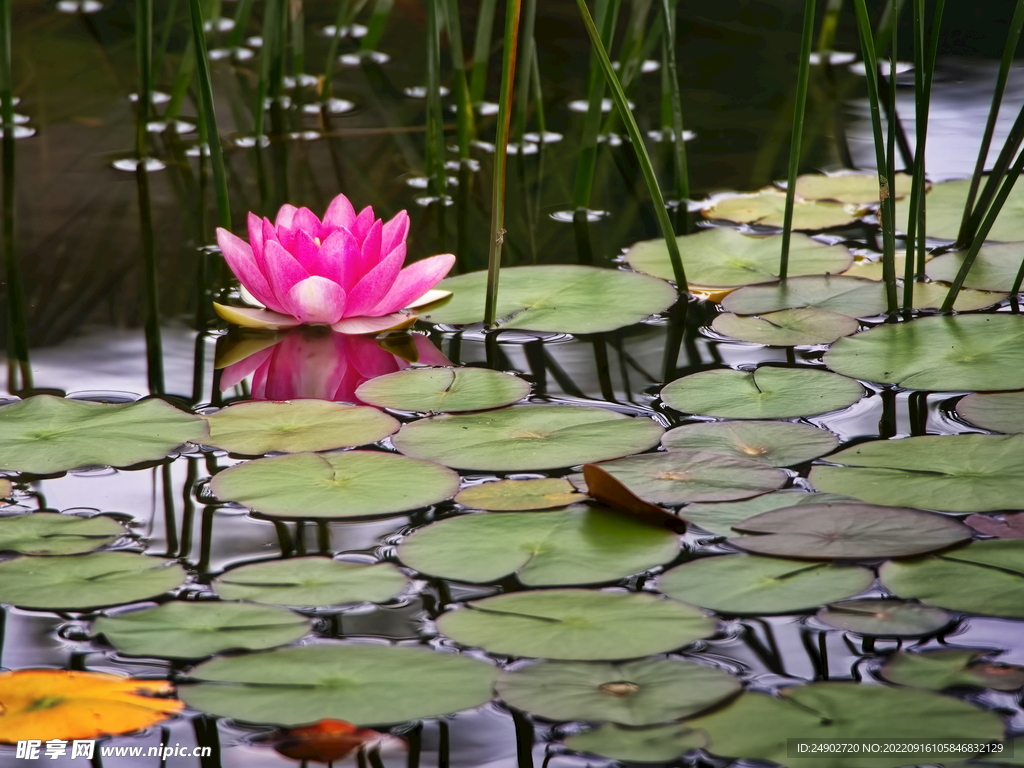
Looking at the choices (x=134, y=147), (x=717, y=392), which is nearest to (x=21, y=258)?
(x=134, y=147)

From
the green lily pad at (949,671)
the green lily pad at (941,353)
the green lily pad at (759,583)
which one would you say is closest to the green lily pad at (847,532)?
the green lily pad at (759,583)

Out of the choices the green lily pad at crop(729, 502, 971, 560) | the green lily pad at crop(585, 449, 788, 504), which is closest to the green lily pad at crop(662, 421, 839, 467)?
the green lily pad at crop(585, 449, 788, 504)

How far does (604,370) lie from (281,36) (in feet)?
4.78

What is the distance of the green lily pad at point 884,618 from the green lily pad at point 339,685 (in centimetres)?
31

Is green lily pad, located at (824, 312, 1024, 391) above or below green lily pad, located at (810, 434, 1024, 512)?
above

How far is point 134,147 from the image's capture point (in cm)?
248

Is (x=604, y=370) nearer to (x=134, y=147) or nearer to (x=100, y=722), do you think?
(x=100, y=722)

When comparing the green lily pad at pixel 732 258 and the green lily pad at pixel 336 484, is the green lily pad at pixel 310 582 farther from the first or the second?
the green lily pad at pixel 732 258

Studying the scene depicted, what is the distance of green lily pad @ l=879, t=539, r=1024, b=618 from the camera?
992 millimetres

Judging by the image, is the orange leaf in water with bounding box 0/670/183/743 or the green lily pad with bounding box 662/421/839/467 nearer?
the orange leaf in water with bounding box 0/670/183/743

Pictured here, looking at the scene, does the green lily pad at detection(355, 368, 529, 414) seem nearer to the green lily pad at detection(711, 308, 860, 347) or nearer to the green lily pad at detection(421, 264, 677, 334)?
the green lily pad at detection(421, 264, 677, 334)

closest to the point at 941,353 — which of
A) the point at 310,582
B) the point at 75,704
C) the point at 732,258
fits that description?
the point at 732,258

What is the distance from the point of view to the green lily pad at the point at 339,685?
882 mm

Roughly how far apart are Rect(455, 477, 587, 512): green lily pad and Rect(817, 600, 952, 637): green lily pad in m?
0.31
